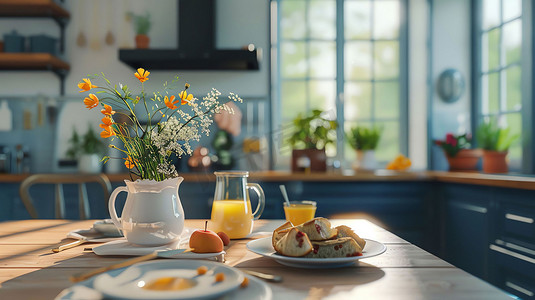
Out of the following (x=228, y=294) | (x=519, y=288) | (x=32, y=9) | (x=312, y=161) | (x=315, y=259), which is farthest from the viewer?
(x=32, y=9)

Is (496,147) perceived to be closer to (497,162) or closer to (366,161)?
(497,162)

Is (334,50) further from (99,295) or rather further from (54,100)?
(99,295)

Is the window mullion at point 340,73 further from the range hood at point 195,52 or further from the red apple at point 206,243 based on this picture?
the red apple at point 206,243

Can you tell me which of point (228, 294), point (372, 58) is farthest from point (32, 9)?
point (228, 294)

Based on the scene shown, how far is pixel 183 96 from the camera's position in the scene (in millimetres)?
980

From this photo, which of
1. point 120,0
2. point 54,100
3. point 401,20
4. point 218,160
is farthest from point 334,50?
point 54,100

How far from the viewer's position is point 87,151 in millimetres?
3393

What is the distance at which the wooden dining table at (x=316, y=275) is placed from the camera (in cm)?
71

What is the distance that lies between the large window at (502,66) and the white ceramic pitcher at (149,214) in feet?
8.52

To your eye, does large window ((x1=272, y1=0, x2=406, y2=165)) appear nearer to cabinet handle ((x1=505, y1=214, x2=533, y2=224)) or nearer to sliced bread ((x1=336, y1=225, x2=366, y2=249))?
cabinet handle ((x1=505, y1=214, x2=533, y2=224))

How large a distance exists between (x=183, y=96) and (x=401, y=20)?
3.17m

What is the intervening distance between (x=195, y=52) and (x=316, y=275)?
261 centimetres

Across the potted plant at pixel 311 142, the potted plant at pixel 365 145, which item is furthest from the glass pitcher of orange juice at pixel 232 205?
the potted plant at pixel 365 145

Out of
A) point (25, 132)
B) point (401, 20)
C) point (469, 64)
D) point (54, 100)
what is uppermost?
point (401, 20)
